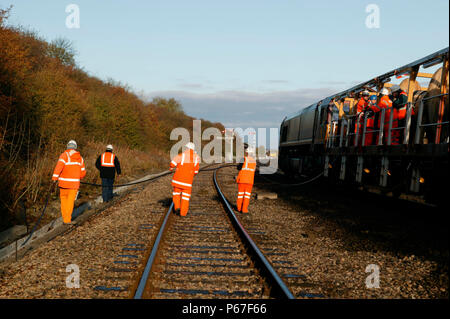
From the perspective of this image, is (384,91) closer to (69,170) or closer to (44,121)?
(69,170)

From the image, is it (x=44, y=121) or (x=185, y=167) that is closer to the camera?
(x=185, y=167)

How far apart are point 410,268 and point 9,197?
954 cm

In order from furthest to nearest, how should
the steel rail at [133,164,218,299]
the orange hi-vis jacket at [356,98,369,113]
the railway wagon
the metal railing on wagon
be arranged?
the orange hi-vis jacket at [356,98,369,113] < the metal railing on wagon < the railway wagon < the steel rail at [133,164,218,299]

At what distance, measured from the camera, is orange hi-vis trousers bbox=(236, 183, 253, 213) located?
10.1 m

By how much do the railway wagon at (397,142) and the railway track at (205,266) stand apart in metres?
3.74

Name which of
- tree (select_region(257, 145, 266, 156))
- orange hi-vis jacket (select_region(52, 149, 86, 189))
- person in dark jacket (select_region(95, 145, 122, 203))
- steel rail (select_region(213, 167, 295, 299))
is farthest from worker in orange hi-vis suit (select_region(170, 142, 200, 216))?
tree (select_region(257, 145, 266, 156))

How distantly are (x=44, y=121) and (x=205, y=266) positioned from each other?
15575mm

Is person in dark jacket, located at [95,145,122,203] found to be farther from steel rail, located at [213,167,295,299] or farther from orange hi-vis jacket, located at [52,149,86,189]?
steel rail, located at [213,167,295,299]

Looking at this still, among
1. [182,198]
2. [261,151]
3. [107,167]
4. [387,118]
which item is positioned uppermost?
[387,118]

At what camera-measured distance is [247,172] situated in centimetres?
1009

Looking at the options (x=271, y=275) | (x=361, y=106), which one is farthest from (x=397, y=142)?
(x=271, y=275)

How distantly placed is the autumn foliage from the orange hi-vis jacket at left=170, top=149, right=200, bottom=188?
419 centimetres

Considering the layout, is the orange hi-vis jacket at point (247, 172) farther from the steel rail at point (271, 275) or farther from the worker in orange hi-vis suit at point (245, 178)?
the steel rail at point (271, 275)
